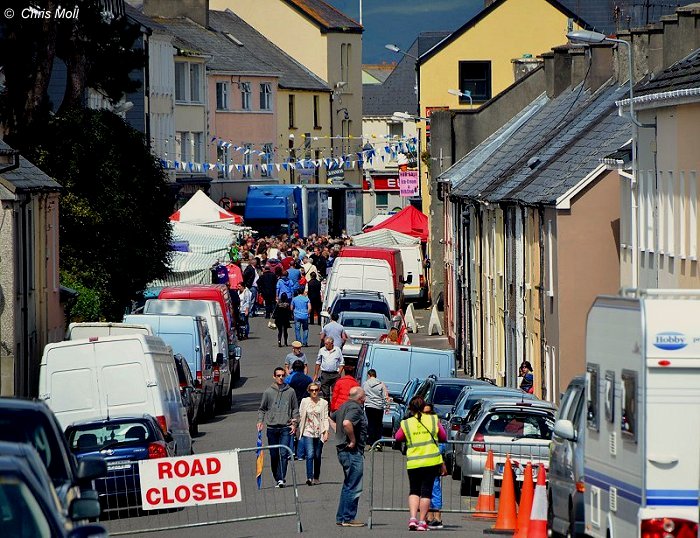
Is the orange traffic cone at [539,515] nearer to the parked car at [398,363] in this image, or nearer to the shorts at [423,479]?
the shorts at [423,479]

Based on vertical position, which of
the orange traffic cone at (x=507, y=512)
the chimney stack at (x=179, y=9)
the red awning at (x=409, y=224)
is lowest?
the orange traffic cone at (x=507, y=512)

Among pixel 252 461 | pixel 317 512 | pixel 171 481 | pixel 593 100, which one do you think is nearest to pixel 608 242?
pixel 593 100

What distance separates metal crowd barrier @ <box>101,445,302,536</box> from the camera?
18.5 m

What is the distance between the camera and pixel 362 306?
42469 millimetres

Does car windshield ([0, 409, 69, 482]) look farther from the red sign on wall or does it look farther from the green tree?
the red sign on wall

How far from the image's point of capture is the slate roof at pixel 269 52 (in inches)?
3748

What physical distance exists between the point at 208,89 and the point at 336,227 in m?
14.8

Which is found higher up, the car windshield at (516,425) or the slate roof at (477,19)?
the slate roof at (477,19)

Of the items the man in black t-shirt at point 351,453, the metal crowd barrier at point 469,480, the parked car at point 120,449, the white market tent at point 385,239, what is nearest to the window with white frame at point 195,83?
the white market tent at point 385,239

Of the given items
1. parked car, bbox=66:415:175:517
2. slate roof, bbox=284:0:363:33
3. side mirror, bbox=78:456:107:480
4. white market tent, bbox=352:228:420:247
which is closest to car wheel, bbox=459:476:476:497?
parked car, bbox=66:415:175:517

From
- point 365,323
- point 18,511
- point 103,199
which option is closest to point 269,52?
point 365,323

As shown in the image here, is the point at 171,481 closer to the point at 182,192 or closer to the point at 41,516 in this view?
Result: the point at 41,516

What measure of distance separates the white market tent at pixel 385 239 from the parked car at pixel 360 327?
21.4 m

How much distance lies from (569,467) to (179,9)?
2849 inches
